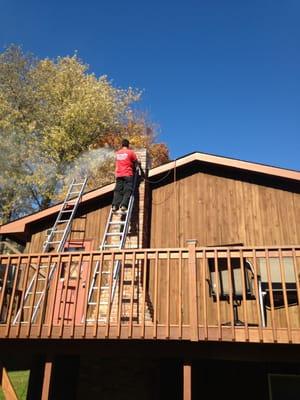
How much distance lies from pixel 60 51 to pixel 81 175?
9910mm

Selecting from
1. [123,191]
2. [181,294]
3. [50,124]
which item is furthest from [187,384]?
[50,124]

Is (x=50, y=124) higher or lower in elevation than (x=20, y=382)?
higher

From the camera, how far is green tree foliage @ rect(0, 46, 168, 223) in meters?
21.1

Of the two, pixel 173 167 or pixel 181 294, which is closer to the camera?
pixel 181 294

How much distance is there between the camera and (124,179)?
8.37 m

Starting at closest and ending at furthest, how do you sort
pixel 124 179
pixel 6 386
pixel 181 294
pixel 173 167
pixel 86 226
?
pixel 181 294, pixel 6 386, pixel 124 179, pixel 173 167, pixel 86 226

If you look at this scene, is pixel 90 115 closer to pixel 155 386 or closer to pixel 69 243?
pixel 69 243

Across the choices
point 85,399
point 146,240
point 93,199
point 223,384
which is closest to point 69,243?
point 93,199

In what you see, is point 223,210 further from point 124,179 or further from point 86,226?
point 86,226

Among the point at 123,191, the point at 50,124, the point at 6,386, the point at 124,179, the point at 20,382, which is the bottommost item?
the point at 20,382

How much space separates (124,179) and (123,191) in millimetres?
278

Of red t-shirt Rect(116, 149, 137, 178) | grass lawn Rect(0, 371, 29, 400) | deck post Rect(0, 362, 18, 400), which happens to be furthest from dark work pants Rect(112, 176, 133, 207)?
grass lawn Rect(0, 371, 29, 400)

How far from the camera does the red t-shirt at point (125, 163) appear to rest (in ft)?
27.5

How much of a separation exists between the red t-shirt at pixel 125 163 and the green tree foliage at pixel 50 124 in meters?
12.7
